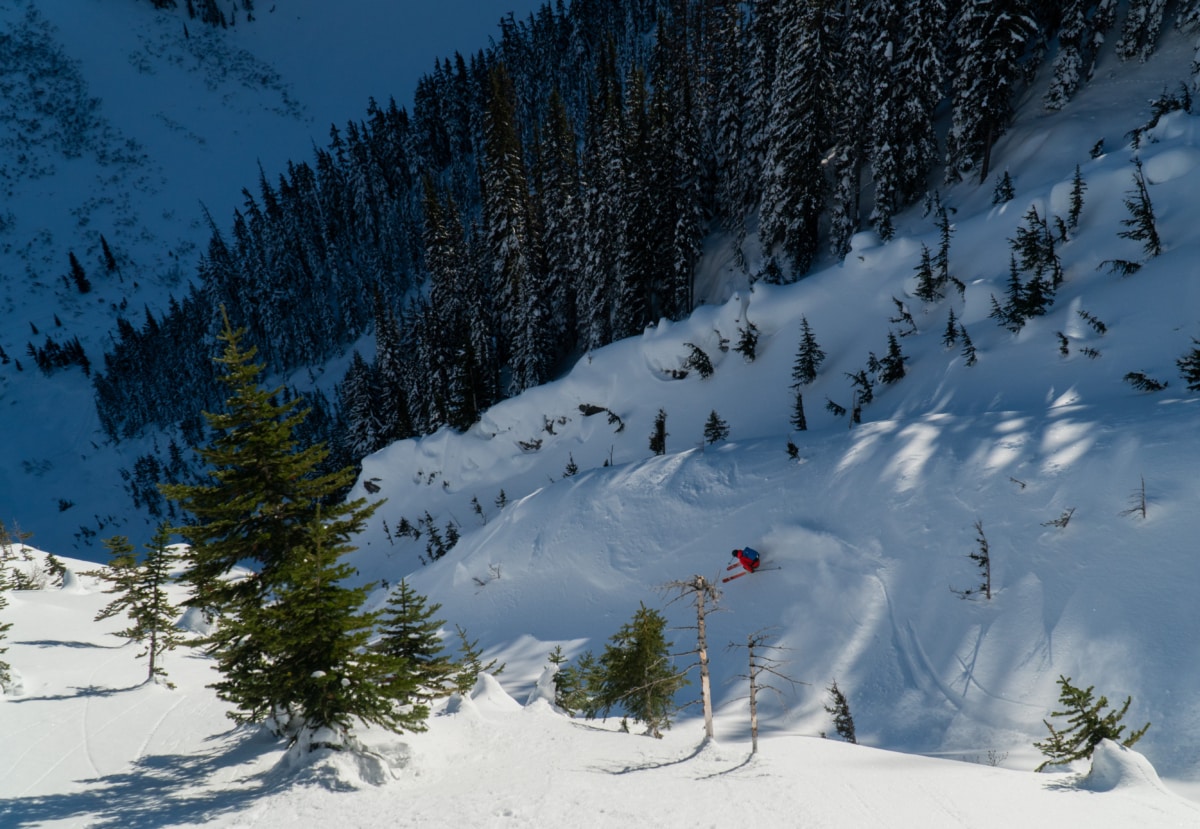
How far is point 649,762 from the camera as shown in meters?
10.2

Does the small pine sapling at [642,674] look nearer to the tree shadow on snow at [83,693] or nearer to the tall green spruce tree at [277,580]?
the tall green spruce tree at [277,580]

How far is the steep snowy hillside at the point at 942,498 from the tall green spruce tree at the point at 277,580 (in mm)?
7735

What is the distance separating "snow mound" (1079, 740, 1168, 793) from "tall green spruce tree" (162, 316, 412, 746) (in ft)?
33.2

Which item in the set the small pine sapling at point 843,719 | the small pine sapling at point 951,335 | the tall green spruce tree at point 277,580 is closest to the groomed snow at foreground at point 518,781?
the small pine sapling at point 843,719

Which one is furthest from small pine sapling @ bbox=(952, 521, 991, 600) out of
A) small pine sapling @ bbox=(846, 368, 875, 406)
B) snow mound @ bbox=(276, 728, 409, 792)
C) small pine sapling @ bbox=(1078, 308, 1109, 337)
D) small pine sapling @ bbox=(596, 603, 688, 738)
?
snow mound @ bbox=(276, 728, 409, 792)

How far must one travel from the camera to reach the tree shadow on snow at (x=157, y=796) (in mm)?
8060

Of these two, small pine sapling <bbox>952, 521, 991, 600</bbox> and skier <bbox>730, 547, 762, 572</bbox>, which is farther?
skier <bbox>730, 547, 762, 572</bbox>

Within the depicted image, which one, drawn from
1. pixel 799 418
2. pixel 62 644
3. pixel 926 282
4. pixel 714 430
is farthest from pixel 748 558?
pixel 62 644

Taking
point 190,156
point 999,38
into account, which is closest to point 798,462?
point 999,38

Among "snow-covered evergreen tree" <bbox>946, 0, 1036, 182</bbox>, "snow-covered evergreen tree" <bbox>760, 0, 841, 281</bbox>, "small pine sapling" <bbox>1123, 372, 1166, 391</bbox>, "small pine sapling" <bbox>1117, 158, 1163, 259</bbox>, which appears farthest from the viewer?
"snow-covered evergreen tree" <bbox>760, 0, 841, 281</bbox>

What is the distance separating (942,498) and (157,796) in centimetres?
1722

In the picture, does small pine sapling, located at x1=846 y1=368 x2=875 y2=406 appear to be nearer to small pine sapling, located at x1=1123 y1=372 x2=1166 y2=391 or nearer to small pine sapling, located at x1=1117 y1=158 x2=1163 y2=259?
small pine sapling, located at x1=1123 y1=372 x2=1166 y2=391

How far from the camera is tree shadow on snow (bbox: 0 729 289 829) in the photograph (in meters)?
8.06

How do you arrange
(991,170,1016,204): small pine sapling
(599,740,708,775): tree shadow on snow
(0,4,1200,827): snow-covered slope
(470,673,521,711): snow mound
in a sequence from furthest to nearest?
(991,170,1016,204): small pine sapling < (470,673,521,711): snow mound < (599,740,708,775): tree shadow on snow < (0,4,1200,827): snow-covered slope
